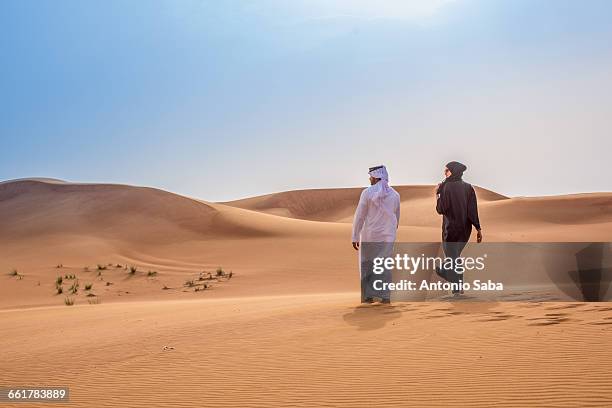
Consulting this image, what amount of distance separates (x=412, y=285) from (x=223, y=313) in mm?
3175

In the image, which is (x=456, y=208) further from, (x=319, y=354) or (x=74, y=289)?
(x=74, y=289)

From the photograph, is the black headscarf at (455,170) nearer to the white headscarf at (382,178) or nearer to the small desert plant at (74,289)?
the white headscarf at (382,178)

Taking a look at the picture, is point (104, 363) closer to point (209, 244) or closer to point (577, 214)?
point (209, 244)

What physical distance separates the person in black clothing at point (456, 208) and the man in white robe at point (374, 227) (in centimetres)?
81

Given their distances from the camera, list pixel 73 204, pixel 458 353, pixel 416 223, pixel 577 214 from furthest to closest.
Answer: pixel 416 223
pixel 577 214
pixel 73 204
pixel 458 353

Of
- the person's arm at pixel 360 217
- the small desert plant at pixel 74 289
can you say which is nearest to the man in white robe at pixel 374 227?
the person's arm at pixel 360 217

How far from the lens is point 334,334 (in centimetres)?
757

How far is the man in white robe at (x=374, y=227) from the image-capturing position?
962 centimetres

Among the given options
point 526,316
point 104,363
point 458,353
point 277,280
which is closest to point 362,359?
point 458,353

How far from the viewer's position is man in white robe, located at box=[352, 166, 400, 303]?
962cm

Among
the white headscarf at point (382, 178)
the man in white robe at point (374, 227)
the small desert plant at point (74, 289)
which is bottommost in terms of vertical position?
the small desert plant at point (74, 289)

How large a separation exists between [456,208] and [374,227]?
1.36 meters

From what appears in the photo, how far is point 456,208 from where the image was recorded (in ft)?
32.6

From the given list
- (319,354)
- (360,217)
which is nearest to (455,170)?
(360,217)
